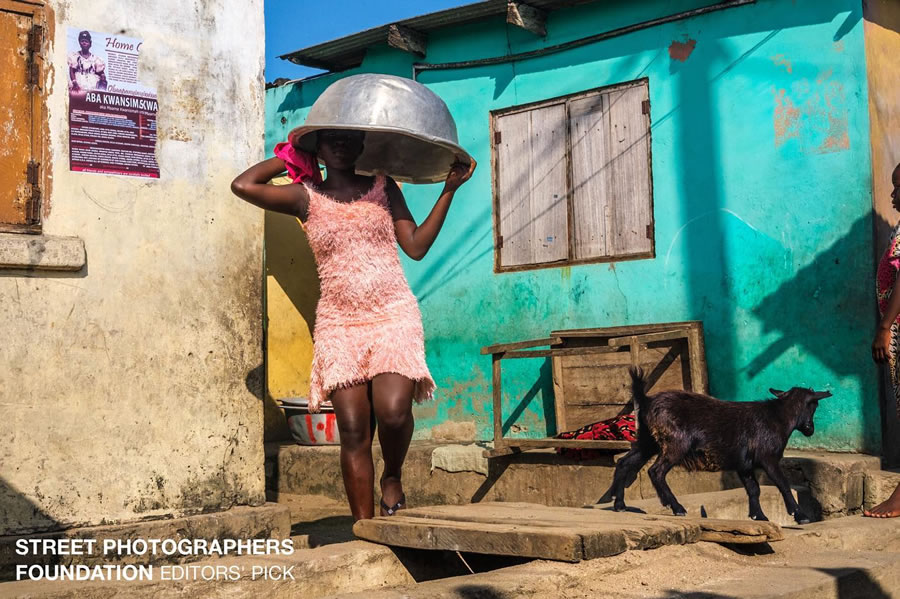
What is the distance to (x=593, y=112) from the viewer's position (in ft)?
28.3

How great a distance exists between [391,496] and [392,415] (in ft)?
1.15

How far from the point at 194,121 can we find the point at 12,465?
189 centimetres

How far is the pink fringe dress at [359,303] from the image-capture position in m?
4.20

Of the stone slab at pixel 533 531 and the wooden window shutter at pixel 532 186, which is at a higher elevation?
the wooden window shutter at pixel 532 186

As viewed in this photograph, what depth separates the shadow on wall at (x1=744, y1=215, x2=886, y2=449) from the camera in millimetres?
6820

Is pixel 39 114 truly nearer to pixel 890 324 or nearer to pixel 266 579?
pixel 266 579

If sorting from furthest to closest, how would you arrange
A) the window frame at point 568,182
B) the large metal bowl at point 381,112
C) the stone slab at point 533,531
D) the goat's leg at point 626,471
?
the window frame at point 568,182, the goat's leg at point 626,471, the large metal bowl at point 381,112, the stone slab at point 533,531

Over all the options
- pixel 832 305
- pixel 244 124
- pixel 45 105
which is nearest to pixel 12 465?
pixel 45 105

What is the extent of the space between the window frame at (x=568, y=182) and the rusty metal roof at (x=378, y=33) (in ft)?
2.58

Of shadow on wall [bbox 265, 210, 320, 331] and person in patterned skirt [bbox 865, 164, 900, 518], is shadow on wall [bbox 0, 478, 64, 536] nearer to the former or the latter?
person in patterned skirt [bbox 865, 164, 900, 518]

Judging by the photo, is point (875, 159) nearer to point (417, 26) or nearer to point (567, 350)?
point (567, 350)

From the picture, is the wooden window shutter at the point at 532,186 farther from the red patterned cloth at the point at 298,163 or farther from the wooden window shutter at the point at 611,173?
the red patterned cloth at the point at 298,163

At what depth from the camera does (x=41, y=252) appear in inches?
181

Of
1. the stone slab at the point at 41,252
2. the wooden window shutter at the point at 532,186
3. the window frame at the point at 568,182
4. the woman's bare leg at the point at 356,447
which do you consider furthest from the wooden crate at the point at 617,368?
the stone slab at the point at 41,252
